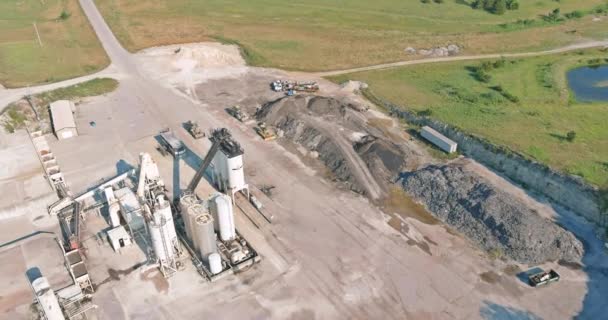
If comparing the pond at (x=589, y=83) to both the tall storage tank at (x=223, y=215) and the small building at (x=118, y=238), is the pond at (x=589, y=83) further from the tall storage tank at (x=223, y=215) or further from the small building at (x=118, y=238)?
the small building at (x=118, y=238)

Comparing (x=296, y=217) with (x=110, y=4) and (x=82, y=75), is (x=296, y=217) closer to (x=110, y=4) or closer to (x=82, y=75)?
(x=82, y=75)

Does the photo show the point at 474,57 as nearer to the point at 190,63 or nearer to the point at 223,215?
the point at 190,63

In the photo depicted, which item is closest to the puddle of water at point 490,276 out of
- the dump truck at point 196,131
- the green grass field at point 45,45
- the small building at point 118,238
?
the small building at point 118,238

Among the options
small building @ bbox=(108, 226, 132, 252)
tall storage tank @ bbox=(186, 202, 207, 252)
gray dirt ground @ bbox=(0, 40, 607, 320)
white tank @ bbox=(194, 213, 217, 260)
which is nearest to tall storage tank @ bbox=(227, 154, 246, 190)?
gray dirt ground @ bbox=(0, 40, 607, 320)

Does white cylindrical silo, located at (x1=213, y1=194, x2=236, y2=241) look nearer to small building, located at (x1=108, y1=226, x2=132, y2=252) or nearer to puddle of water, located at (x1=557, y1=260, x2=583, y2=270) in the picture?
small building, located at (x1=108, y1=226, x2=132, y2=252)

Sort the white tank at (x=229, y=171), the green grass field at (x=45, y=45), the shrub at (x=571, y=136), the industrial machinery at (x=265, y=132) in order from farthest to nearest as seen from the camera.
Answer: the green grass field at (x=45, y=45), the industrial machinery at (x=265, y=132), the shrub at (x=571, y=136), the white tank at (x=229, y=171)

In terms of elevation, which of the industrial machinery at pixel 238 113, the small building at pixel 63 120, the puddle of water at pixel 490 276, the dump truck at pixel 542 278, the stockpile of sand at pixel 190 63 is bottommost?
the puddle of water at pixel 490 276

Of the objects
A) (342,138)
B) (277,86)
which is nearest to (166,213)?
(342,138)
